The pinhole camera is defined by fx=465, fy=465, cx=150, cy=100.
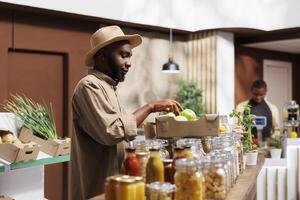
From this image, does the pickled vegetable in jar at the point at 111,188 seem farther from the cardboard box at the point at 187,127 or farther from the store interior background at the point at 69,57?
the store interior background at the point at 69,57

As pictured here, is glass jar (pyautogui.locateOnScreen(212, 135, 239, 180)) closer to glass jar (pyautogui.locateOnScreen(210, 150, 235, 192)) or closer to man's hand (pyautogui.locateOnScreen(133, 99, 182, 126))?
glass jar (pyautogui.locateOnScreen(210, 150, 235, 192))

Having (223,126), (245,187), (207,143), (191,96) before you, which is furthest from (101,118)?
(191,96)

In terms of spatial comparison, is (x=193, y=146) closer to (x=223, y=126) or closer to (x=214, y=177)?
(x=214, y=177)

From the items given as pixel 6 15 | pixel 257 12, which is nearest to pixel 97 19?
pixel 6 15

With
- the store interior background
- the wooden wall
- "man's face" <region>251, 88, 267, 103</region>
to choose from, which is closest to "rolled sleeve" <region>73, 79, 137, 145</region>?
the store interior background

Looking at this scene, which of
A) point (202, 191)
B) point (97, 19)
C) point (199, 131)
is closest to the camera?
point (202, 191)

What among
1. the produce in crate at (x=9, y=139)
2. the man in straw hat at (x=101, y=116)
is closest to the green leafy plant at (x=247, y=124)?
the man in straw hat at (x=101, y=116)

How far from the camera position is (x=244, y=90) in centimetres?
770

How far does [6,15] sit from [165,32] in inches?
103

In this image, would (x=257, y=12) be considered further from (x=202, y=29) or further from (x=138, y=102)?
(x=138, y=102)

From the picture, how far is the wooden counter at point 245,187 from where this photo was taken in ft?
5.94

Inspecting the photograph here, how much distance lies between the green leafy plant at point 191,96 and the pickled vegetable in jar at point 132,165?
5144 millimetres

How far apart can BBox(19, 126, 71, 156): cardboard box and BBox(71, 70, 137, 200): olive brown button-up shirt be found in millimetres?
901

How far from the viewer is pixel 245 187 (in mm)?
2029
